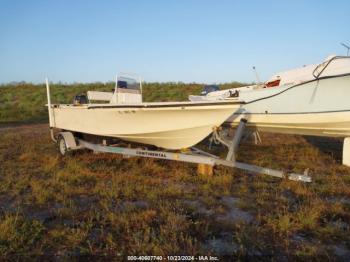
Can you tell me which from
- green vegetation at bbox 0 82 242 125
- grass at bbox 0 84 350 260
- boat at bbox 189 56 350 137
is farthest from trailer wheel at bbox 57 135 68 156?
green vegetation at bbox 0 82 242 125

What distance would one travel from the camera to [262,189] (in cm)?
511

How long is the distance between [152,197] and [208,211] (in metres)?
0.89

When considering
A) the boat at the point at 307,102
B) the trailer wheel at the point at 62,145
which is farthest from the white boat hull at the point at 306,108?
the trailer wheel at the point at 62,145

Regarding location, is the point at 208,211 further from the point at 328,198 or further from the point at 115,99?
the point at 115,99

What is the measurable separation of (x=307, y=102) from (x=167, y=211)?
381 cm

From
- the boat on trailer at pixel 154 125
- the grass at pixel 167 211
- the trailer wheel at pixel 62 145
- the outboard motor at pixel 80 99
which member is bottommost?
the grass at pixel 167 211

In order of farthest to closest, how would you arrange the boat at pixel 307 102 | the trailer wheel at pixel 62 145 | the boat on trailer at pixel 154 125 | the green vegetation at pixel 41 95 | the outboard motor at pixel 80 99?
the green vegetation at pixel 41 95
the outboard motor at pixel 80 99
the trailer wheel at pixel 62 145
the boat at pixel 307 102
the boat on trailer at pixel 154 125

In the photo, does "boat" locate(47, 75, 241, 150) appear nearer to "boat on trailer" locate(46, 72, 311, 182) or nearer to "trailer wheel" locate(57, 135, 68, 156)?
"boat on trailer" locate(46, 72, 311, 182)

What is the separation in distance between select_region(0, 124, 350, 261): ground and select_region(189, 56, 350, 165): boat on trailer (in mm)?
862

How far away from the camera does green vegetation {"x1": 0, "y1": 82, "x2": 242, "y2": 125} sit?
2114cm

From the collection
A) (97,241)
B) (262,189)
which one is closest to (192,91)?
(262,189)

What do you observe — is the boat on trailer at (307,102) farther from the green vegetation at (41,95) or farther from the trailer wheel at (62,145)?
the green vegetation at (41,95)

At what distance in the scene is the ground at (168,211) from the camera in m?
3.17

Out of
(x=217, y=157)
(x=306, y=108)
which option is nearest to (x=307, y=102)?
(x=306, y=108)
